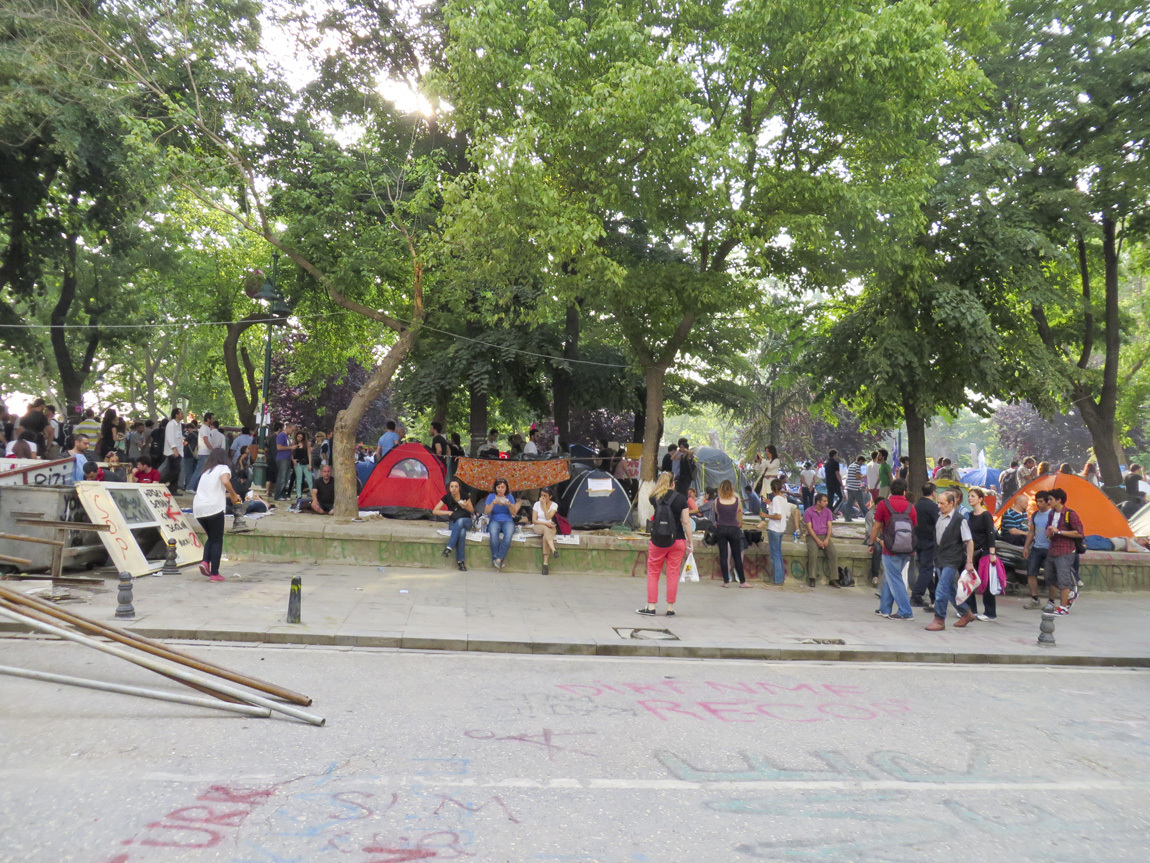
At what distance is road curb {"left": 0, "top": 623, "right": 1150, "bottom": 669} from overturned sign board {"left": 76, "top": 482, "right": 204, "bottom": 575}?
2.91 metres

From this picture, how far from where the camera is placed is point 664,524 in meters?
10.1

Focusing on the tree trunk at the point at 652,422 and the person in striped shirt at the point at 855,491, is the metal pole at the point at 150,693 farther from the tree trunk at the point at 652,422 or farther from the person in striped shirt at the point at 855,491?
the person in striped shirt at the point at 855,491

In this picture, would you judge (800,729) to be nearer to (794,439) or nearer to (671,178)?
(671,178)

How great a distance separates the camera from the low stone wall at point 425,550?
1325cm

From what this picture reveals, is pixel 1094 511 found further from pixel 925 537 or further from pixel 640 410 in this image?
pixel 640 410

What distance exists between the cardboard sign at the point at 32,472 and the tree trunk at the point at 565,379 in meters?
11.6

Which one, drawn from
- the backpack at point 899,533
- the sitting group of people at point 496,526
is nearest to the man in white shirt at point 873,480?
the backpack at point 899,533

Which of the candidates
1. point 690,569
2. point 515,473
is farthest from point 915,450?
point 515,473

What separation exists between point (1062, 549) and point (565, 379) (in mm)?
13331

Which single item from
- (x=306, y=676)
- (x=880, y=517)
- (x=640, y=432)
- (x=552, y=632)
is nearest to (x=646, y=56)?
(x=880, y=517)

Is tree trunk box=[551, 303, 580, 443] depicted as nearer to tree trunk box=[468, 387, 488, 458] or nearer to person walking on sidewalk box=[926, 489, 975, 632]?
tree trunk box=[468, 387, 488, 458]

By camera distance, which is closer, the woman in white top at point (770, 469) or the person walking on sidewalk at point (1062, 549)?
the person walking on sidewalk at point (1062, 549)

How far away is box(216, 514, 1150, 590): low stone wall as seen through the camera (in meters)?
13.2

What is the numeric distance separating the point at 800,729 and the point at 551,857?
2969 millimetres
